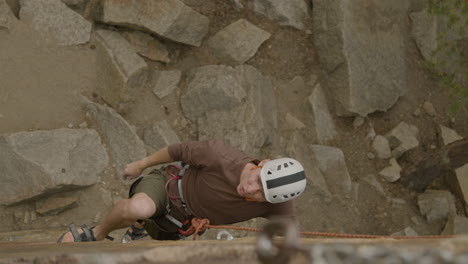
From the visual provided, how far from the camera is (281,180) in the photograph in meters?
3.54

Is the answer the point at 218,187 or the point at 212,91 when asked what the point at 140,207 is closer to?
the point at 218,187

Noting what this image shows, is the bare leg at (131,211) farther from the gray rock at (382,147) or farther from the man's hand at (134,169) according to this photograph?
the gray rock at (382,147)

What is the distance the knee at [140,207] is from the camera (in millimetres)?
3867

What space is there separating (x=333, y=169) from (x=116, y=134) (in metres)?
3.68

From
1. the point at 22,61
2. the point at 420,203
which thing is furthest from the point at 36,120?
the point at 420,203

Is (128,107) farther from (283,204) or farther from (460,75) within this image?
(460,75)

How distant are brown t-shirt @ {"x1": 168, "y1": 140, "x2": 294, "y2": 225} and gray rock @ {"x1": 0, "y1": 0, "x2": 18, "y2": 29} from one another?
3.65 metres

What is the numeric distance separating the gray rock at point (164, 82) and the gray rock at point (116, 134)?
3.12 ft

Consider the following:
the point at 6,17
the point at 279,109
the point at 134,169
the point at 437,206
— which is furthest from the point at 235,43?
the point at 437,206

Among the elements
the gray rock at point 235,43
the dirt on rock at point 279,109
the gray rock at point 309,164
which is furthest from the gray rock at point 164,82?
the gray rock at point 309,164

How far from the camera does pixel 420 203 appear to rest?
7.75m

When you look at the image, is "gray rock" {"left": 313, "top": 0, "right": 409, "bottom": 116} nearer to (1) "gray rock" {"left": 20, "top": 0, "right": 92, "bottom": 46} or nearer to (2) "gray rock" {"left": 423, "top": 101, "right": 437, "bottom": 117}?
(2) "gray rock" {"left": 423, "top": 101, "right": 437, "bottom": 117}

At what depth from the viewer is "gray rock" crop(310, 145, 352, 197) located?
766 cm

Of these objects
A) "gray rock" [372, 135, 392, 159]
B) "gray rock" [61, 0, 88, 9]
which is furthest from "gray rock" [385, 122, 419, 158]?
"gray rock" [61, 0, 88, 9]
